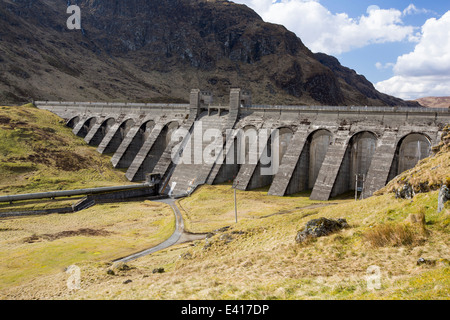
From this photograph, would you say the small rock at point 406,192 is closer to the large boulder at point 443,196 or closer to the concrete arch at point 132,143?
the large boulder at point 443,196

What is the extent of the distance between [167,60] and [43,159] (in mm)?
138183

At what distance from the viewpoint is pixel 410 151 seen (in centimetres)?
4488

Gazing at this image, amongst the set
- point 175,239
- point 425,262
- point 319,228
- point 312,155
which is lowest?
point 175,239

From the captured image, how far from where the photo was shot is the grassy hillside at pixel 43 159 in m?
55.6

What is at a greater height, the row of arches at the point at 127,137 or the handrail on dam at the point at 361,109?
the handrail on dam at the point at 361,109

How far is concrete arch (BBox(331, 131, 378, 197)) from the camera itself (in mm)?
48125

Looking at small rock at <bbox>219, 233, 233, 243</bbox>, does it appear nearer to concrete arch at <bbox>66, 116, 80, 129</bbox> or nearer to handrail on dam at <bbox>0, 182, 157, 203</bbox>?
handrail on dam at <bbox>0, 182, 157, 203</bbox>

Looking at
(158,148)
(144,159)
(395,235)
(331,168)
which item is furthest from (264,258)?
(158,148)

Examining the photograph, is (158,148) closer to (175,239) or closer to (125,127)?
(125,127)

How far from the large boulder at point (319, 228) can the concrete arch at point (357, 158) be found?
3073 cm

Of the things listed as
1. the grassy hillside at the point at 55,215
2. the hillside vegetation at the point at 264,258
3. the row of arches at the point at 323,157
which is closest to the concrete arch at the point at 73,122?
the grassy hillside at the point at 55,215

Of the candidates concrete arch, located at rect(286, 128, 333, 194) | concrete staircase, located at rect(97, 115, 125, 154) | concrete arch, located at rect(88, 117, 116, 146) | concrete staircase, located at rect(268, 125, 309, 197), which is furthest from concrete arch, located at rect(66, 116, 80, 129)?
concrete arch, located at rect(286, 128, 333, 194)

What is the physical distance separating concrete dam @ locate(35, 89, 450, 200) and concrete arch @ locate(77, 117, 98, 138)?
371 cm

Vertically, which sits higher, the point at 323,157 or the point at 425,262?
the point at 323,157
